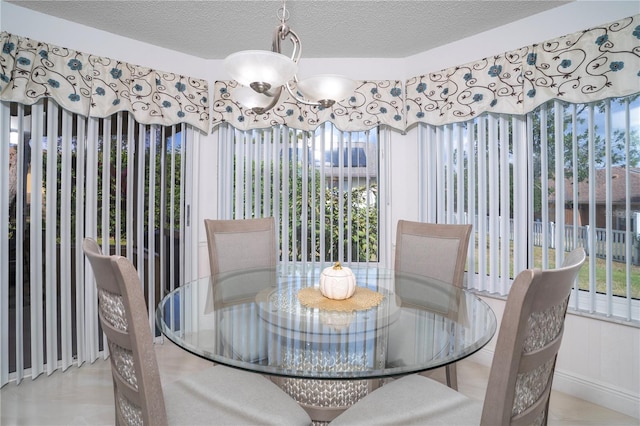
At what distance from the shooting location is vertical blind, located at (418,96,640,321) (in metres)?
2.00

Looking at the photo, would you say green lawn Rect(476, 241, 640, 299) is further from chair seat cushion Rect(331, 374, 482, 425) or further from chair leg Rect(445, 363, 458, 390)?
chair seat cushion Rect(331, 374, 482, 425)

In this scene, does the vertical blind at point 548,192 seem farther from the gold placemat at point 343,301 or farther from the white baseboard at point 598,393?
the gold placemat at point 343,301

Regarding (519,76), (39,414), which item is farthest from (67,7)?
(519,76)

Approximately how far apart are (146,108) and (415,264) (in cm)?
235

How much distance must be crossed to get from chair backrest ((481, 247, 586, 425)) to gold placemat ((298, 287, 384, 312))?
0.65 metres

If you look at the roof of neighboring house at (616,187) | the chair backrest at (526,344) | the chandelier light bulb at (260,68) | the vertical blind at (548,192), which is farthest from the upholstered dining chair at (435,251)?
the chandelier light bulb at (260,68)

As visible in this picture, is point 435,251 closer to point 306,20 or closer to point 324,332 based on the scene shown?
point 324,332

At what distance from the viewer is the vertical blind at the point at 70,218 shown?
2.19m

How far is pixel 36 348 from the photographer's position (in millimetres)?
2234

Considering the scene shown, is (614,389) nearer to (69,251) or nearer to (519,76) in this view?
(519,76)

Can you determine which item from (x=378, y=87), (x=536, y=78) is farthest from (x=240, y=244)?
(x=536, y=78)

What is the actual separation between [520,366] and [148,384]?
104cm

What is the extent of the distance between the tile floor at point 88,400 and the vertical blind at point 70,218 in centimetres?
13

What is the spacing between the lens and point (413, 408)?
46.5 inches
